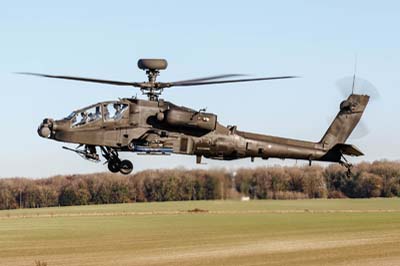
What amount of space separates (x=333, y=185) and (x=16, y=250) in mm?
28796

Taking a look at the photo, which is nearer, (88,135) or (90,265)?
(88,135)

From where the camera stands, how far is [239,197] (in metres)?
29.4

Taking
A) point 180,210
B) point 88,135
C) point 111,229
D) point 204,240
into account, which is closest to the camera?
point 88,135

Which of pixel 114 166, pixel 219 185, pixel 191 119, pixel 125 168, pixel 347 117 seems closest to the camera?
pixel 219 185

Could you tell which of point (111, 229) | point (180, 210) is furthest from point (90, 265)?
point (180, 210)

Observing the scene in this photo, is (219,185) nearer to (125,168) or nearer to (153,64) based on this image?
(125,168)

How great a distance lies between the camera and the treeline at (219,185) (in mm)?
30859

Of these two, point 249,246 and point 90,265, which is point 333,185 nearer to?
point 90,265

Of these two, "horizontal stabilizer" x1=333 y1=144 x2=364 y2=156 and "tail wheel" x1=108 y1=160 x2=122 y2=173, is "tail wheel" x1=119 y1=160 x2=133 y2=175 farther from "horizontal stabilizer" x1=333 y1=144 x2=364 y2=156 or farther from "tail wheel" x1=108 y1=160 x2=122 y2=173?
"horizontal stabilizer" x1=333 y1=144 x2=364 y2=156

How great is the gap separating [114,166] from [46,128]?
3.03 m

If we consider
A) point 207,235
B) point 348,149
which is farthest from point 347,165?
point 207,235

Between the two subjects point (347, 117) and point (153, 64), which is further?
point (347, 117)

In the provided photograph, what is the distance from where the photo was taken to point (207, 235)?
6769 centimetres

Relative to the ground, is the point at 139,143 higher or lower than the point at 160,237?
higher
